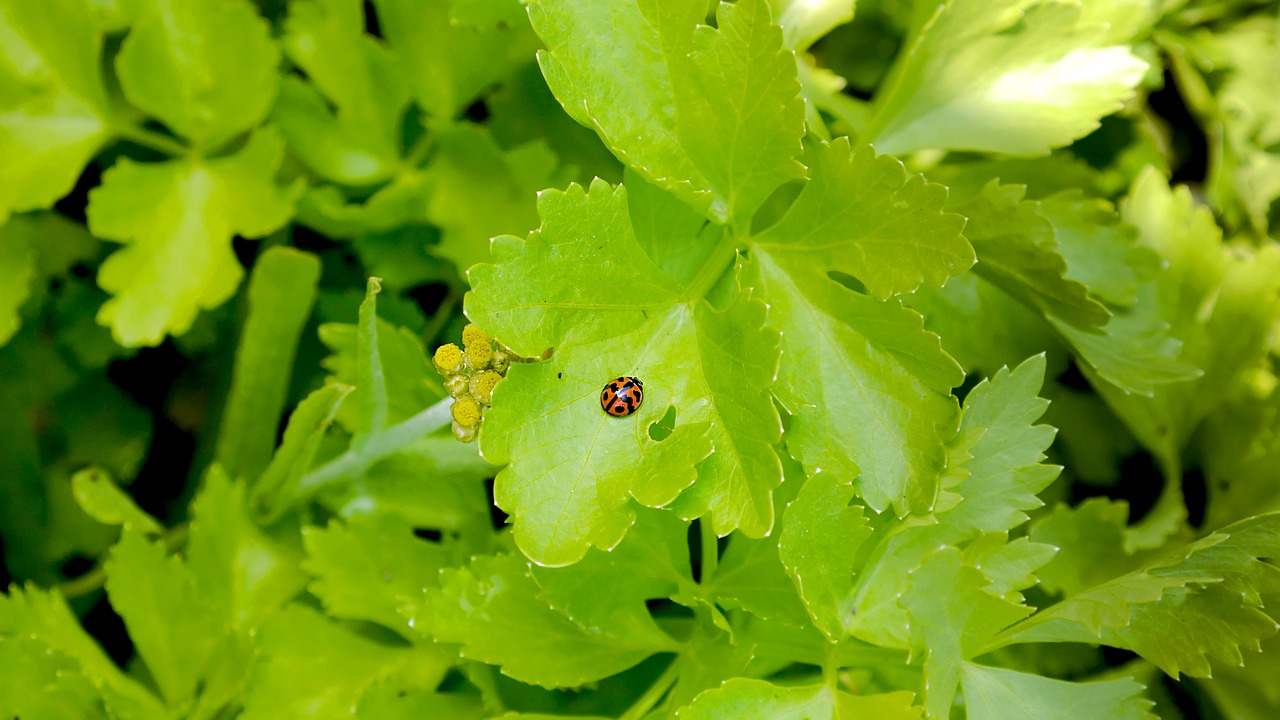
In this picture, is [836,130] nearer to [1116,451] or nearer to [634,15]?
[634,15]

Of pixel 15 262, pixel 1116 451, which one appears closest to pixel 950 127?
pixel 1116 451

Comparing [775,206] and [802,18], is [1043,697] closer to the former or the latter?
[775,206]

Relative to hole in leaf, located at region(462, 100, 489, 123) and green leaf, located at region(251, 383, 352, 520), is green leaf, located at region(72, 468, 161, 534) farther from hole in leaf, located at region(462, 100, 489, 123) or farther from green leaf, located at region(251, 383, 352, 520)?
hole in leaf, located at region(462, 100, 489, 123)

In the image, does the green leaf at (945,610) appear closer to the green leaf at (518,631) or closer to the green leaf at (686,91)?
the green leaf at (518,631)

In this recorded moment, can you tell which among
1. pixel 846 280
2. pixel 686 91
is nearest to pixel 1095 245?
pixel 846 280

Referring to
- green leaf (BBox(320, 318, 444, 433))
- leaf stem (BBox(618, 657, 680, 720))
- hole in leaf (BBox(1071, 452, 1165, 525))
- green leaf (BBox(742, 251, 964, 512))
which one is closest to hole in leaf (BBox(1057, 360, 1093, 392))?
hole in leaf (BBox(1071, 452, 1165, 525))
